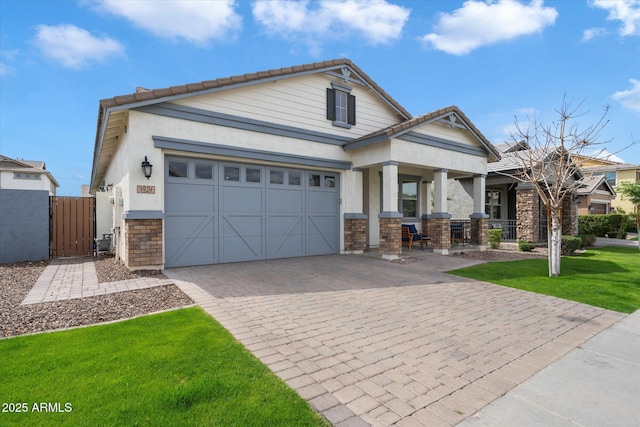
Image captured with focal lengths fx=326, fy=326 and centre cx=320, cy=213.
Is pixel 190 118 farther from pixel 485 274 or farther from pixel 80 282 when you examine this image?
pixel 485 274

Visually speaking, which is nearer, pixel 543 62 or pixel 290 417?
pixel 290 417

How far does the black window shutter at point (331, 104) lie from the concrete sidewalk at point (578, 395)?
910 cm

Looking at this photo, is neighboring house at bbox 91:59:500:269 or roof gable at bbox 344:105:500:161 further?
roof gable at bbox 344:105:500:161

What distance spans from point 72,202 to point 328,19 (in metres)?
10.4

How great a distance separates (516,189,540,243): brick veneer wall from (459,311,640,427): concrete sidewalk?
12.5 m

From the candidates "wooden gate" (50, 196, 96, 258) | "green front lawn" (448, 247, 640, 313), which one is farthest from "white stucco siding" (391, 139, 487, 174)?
"wooden gate" (50, 196, 96, 258)

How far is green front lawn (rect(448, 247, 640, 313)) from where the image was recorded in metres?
6.14

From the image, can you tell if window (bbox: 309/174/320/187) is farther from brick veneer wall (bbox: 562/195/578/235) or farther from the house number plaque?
brick veneer wall (bbox: 562/195/578/235)

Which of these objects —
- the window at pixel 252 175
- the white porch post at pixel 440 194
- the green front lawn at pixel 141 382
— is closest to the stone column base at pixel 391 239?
the white porch post at pixel 440 194

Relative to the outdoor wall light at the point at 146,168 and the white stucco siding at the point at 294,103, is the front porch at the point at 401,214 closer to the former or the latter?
the white stucco siding at the point at 294,103

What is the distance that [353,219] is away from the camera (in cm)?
1122

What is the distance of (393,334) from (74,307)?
4.78 metres

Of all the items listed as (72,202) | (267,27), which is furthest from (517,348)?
(72,202)

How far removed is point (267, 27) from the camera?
10.4 metres
